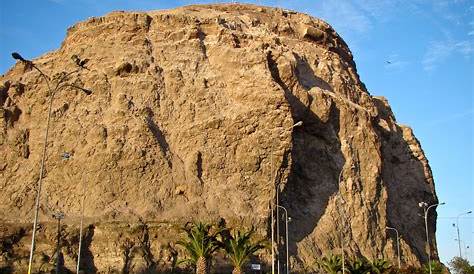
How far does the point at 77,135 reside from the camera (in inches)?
2179

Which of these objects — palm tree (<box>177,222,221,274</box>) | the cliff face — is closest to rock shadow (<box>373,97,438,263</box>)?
the cliff face

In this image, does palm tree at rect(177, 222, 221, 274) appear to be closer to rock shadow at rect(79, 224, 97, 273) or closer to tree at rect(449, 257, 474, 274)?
rock shadow at rect(79, 224, 97, 273)

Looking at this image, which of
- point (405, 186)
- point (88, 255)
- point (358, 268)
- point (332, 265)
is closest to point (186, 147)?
point (88, 255)

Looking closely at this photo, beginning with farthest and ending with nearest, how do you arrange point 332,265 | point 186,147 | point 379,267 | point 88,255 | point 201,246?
point 186,147, point 379,267, point 88,255, point 332,265, point 201,246

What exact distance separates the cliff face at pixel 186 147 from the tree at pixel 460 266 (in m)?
4.76

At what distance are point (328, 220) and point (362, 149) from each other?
32.7 feet

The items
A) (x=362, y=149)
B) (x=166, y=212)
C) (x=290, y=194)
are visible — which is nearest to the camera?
(x=166, y=212)

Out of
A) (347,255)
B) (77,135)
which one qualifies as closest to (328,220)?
(347,255)

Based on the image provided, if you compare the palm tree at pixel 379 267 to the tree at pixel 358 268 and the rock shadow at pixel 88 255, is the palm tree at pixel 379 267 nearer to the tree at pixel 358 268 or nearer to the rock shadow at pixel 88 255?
the tree at pixel 358 268

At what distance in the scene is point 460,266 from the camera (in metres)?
73.4

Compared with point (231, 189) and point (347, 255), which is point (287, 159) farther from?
point (347, 255)

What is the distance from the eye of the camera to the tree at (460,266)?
230 ft

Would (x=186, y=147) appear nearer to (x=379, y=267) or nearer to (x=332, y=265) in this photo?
(x=332, y=265)

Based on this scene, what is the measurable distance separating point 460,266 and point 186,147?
40.6m
